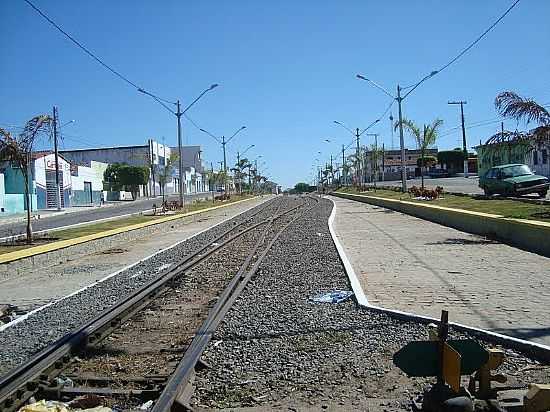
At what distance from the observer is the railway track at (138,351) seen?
556 cm

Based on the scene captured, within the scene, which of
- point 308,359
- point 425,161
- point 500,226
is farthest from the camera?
point 425,161

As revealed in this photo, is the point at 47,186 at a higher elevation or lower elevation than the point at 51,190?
higher

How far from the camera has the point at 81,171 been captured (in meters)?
84.1

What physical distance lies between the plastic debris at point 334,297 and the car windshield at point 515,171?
22.3 m

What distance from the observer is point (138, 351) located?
7.21 m

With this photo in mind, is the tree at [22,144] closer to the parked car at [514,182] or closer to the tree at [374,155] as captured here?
the parked car at [514,182]

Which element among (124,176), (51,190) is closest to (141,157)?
(124,176)

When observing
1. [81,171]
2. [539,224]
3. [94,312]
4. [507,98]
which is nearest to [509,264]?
[539,224]

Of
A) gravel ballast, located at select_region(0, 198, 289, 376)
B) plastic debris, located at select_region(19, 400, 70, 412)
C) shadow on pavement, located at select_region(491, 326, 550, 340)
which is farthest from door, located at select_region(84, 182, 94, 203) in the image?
plastic debris, located at select_region(19, 400, 70, 412)

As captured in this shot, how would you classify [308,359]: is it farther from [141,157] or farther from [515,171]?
[141,157]

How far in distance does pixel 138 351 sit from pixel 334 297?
3.39 metres

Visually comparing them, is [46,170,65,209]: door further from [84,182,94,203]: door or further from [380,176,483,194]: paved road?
[380,176,483,194]: paved road

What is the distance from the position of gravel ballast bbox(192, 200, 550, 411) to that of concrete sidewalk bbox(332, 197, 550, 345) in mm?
755

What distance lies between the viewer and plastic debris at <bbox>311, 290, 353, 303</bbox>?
368 inches
